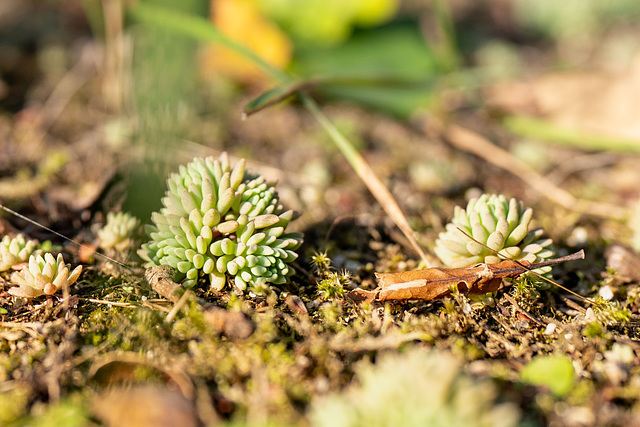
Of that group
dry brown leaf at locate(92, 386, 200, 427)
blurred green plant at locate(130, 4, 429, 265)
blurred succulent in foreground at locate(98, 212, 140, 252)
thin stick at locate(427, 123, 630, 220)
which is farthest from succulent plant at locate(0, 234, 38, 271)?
thin stick at locate(427, 123, 630, 220)

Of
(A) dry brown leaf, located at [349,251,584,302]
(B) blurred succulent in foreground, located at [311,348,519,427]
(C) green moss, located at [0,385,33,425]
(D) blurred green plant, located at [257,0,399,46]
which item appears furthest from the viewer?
(D) blurred green plant, located at [257,0,399,46]

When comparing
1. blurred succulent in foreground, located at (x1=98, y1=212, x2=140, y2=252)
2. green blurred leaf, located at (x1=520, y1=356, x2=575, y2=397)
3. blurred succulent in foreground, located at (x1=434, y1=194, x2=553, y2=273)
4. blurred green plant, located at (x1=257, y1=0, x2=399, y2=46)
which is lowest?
green blurred leaf, located at (x1=520, y1=356, x2=575, y2=397)

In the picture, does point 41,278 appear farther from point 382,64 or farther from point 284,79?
point 382,64

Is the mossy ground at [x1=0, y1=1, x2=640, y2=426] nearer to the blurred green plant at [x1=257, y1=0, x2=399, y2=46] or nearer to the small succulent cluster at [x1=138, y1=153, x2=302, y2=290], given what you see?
the small succulent cluster at [x1=138, y1=153, x2=302, y2=290]

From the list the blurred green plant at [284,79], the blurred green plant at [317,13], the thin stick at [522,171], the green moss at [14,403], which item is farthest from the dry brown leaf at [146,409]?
the blurred green plant at [317,13]

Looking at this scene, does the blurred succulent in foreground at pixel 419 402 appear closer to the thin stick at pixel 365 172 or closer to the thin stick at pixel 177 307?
the thin stick at pixel 177 307

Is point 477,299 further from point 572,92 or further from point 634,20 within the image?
point 634,20
